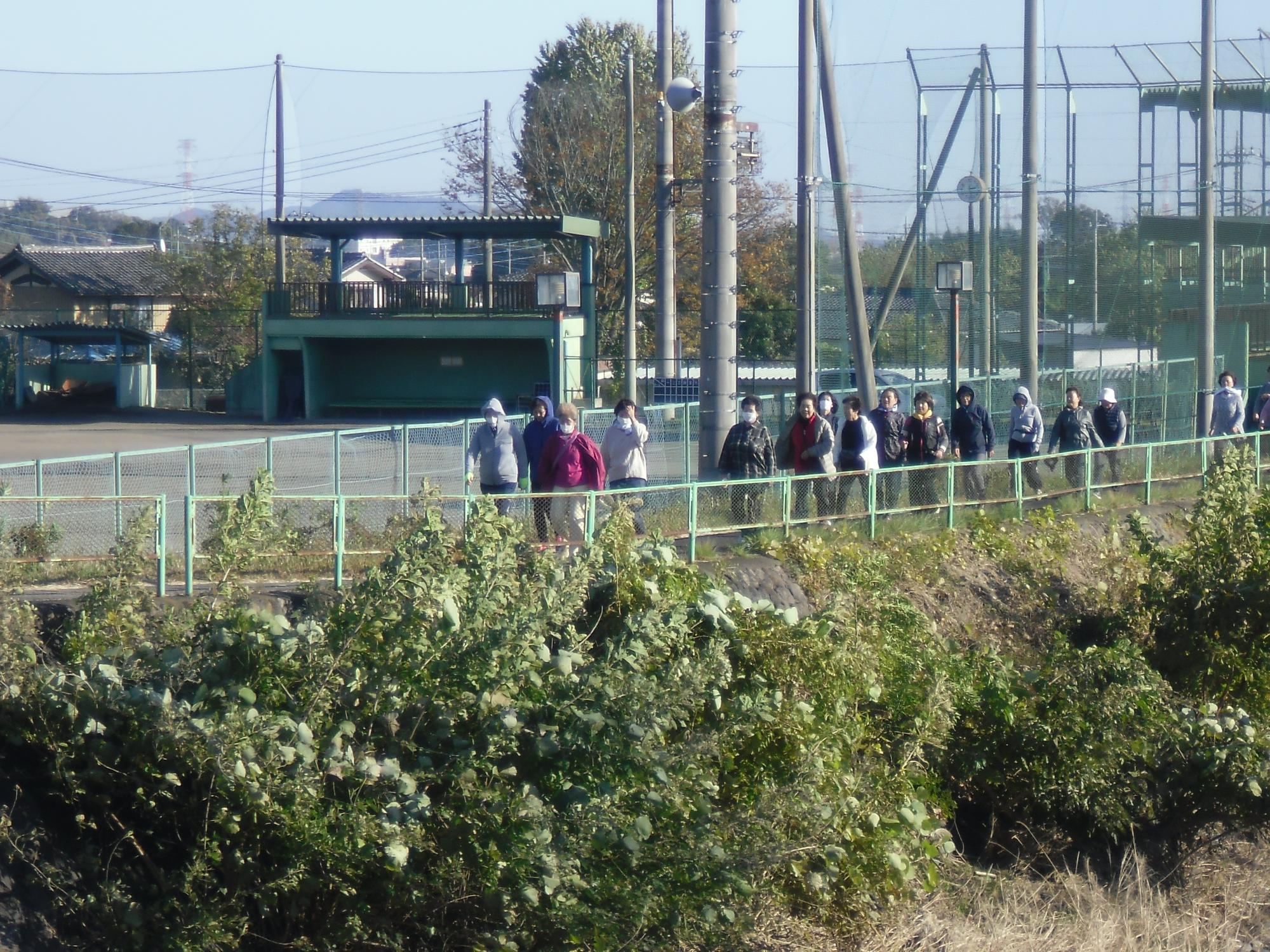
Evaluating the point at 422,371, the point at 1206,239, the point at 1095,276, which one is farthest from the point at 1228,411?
the point at 422,371

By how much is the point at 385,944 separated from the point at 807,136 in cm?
932

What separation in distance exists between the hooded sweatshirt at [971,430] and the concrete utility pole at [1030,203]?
3268mm

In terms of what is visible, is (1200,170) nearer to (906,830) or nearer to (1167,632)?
(1167,632)

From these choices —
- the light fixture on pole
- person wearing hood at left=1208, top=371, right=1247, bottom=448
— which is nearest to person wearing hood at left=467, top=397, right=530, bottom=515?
the light fixture on pole

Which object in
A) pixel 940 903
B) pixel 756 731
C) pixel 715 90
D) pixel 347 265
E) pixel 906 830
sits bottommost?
pixel 940 903

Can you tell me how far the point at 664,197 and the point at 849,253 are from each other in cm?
801

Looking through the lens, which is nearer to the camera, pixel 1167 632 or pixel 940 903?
pixel 940 903

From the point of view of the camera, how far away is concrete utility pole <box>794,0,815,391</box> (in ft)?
45.1

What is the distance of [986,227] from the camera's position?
21406 mm

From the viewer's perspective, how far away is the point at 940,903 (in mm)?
8781

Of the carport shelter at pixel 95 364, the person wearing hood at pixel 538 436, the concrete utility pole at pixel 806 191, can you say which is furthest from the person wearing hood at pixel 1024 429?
the carport shelter at pixel 95 364

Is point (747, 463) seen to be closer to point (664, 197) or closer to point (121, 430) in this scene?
point (664, 197)

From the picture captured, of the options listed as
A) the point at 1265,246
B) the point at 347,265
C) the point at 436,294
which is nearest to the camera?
the point at 1265,246

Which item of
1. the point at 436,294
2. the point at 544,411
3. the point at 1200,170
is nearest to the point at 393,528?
the point at 544,411
